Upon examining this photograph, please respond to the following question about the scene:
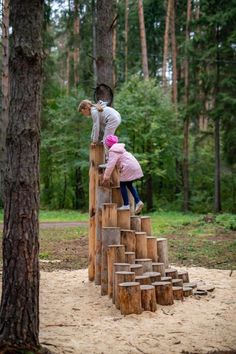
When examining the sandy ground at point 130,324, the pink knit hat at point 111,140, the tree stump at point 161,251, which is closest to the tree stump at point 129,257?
the sandy ground at point 130,324

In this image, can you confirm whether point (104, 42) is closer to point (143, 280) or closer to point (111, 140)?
point (111, 140)

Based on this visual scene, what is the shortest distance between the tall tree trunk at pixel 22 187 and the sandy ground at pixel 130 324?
619 mm

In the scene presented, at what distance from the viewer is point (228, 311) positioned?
22.1 feet

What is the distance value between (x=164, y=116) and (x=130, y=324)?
1865 cm

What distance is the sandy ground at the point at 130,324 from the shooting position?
526 centimetres

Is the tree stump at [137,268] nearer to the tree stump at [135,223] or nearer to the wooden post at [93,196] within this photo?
the tree stump at [135,223]

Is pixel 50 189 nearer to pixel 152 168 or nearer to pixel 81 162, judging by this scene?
pixel 81 162

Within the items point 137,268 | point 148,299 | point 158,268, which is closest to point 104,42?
point 158,268

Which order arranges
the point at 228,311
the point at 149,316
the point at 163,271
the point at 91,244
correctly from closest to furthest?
the point at 149,316, the point at 228,311, the point at 163,271, the point at 91,244

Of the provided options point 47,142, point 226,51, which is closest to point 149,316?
point 226,51

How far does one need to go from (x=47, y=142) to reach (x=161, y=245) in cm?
1764

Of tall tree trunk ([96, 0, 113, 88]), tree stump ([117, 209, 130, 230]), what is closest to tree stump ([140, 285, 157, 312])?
tree stump ([117, 209, 130, 230])

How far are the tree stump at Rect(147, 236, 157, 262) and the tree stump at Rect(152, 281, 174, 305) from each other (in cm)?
92

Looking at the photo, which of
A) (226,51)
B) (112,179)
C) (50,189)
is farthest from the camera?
(50,189)
